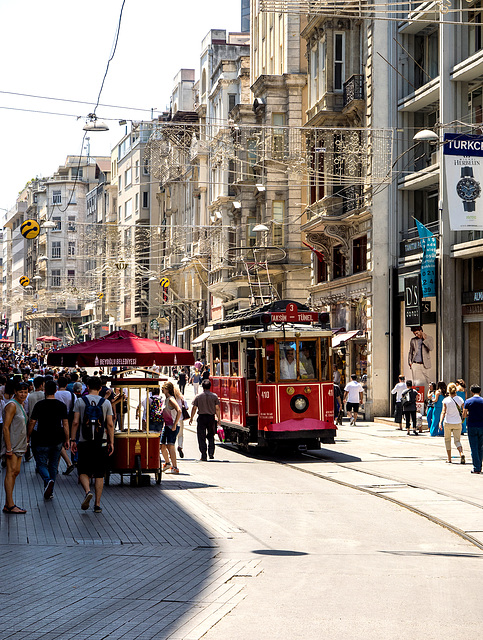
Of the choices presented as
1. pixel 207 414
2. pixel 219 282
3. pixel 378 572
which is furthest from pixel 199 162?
pixel 378 572

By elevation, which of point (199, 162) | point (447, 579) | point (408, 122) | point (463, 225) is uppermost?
point (199, 162)

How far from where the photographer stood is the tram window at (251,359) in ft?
74.5

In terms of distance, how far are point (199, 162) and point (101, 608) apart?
6124 cm

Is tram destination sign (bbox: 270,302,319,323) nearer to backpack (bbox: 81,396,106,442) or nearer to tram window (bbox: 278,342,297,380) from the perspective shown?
tram window (bbox: 278,342,297,380)

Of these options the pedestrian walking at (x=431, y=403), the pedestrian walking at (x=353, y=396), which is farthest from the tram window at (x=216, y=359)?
the pedestrian walking at (x=353, y=396)

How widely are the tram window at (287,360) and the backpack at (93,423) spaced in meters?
8.50

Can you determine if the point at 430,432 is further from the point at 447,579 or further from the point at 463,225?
the point at 447,579

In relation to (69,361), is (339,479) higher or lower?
lower

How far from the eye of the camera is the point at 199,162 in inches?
2662

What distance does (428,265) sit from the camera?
105 ft

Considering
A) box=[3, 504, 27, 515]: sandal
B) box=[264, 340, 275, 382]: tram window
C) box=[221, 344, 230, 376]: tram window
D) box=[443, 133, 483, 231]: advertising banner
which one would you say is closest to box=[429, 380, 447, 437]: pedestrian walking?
box=[443, 133, 483, 231]: advertising banner

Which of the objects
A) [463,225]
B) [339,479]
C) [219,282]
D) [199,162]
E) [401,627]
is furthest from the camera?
[199,162]

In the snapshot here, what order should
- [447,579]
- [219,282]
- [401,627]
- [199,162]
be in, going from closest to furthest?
[401,627], [447,579], [219,282], [199,162]

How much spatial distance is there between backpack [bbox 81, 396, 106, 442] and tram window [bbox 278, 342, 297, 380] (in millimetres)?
8502
